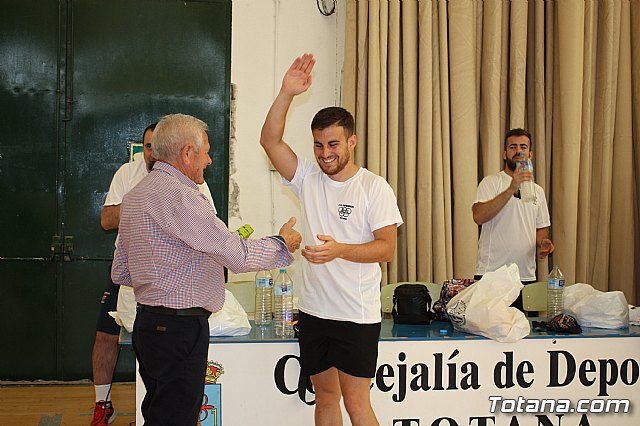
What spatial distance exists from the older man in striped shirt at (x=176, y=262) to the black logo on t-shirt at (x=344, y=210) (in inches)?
20.1

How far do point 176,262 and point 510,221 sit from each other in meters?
2.70

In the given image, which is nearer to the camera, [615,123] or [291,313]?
[291,313]

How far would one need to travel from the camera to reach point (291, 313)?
13.5ft

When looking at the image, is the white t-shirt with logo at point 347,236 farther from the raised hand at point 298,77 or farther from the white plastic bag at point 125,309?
the white plastic bag at point 125,309

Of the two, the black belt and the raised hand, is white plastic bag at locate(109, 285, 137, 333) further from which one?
the raised hand

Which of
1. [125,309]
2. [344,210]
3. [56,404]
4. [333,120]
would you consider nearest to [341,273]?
[344,210]

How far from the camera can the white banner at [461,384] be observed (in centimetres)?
376

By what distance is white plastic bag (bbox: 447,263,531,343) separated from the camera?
3.91 meters

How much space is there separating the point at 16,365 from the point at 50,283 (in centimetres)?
67

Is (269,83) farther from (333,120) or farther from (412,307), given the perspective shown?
(333,120)

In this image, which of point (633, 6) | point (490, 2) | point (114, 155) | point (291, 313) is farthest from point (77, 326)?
point (633, 6)

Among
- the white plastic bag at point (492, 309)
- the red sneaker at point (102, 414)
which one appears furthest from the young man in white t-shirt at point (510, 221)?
the red sneaker at point (102, 414)

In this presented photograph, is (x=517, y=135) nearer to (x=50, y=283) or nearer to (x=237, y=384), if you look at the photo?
(x=237, y=384)

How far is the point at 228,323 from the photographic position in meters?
3.79
